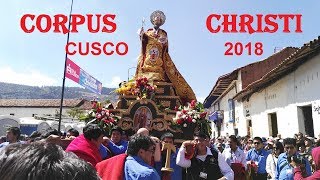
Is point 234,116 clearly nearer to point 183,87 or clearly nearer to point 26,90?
point 183,87

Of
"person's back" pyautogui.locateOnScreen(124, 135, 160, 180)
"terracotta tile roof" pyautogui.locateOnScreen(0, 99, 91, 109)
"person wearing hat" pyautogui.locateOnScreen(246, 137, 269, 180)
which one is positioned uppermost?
"terracotta tile roof" pyautogui.locateOnScreen(0, 99, 91, 109)

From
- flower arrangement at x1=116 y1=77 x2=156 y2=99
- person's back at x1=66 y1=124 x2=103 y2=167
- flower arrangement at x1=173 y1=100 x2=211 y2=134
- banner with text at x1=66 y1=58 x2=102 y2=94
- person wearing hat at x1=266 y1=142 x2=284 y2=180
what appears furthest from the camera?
banner with text at x1=66 y1=58 x2=102 y2=94

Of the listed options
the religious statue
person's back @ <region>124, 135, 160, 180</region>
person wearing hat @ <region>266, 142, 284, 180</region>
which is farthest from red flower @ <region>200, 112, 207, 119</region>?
person's back @ <region>124, 135, 160, 180</region>

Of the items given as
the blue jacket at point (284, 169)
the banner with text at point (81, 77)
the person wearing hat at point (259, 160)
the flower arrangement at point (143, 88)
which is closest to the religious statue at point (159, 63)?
the flower arrangement at point (143, 88)

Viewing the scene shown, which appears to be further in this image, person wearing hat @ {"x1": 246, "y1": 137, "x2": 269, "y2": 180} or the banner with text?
the banner with text

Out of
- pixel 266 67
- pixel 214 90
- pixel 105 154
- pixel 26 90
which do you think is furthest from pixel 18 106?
pixel 26 90

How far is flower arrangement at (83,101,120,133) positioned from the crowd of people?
171 centimetres

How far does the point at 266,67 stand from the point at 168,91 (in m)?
14.6

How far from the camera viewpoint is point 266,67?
22.6 meters

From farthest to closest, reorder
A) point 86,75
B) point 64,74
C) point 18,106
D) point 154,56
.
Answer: point 18,106 < point 86,75 < point 64,74 < point 154,56

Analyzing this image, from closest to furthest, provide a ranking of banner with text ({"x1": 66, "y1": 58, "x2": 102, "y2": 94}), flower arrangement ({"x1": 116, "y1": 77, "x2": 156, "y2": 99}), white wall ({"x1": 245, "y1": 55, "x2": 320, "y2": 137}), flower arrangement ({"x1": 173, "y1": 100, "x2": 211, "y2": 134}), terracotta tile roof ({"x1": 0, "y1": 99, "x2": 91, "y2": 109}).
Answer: flower arrangement ({"x1": 173, "y1": 100, "x2": 211, "y2": 134}), flower arrangement ({"x1": 116, "y1": 77, "x2": 156, "y2": 99}), white wall ({"x1": 245, "y1": 55, "x2": 320, "y2": 137}), banner with text ({"x1": 66, "y1": 58, "x2": 102, "y2": 94}), terracotta tile roof ({"x1": 0, "y1": 99, "x2": 91, "y2": 109})

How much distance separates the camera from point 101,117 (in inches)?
328

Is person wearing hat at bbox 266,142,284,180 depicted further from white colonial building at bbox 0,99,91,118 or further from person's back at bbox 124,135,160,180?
white colonial building at bbox 0,99,91,118

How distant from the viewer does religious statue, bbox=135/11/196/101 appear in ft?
33.4
